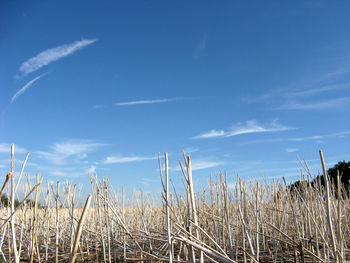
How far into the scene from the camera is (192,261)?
5.37 feet

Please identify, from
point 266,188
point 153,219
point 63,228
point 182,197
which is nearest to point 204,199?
point 182,197

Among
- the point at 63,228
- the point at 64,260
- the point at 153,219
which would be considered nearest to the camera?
the point at 64,260

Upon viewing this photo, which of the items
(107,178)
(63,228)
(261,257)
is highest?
(107,178)

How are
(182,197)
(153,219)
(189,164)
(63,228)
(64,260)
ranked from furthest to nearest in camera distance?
(153,219)
(63,228)
(182,197)
(64,260)
(189,164)

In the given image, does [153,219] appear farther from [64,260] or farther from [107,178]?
[107,178]

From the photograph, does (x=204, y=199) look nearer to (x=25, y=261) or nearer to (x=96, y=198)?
(x=96, y=198)

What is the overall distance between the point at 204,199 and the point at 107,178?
1.52 metres

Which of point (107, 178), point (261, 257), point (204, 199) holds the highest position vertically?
point (107, 178)

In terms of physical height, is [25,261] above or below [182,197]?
below

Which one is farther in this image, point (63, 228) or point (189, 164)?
point (63, 228)

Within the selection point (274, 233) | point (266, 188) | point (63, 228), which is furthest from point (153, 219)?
point (274, 233)

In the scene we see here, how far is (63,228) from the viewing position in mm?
4824

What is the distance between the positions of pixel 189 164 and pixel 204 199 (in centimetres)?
286

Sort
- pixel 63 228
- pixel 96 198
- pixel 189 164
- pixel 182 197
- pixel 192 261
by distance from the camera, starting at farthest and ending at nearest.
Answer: pixel 63 228, pixel 182 197, pixel 96 198, pixel 192 261, pixel 189 164
